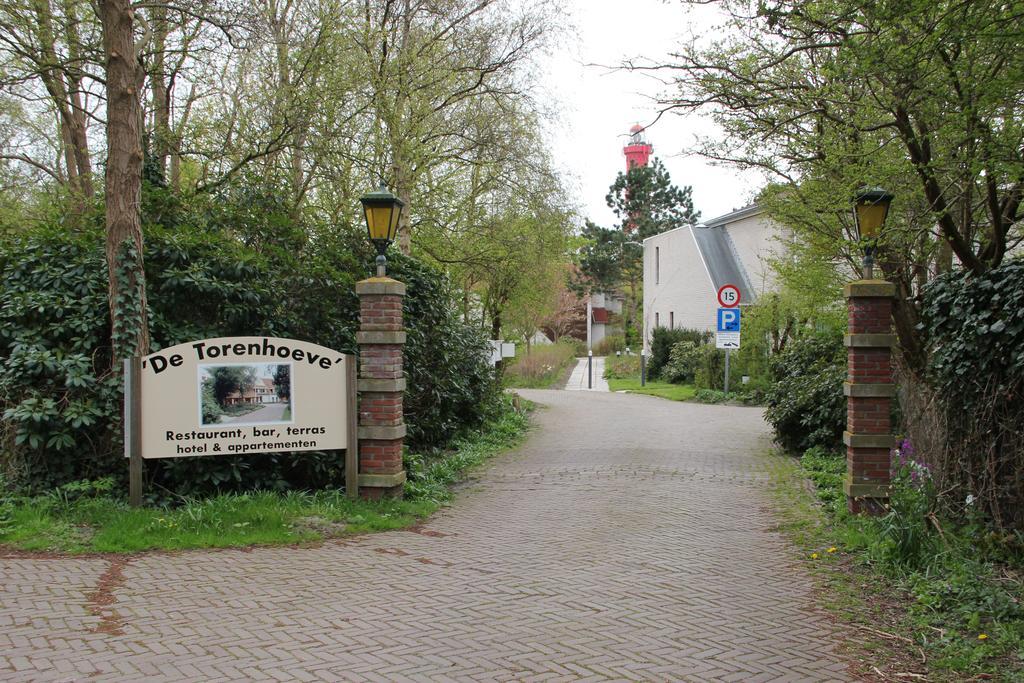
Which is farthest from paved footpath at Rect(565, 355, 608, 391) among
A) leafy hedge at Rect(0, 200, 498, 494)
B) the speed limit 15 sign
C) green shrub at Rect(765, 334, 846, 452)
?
leafy hedge at Rect(0, 200, 498, 494)

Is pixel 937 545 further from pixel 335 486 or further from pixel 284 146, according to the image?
pixel 284 146

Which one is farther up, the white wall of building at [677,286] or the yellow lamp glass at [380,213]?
the white wall of building at [677,286]

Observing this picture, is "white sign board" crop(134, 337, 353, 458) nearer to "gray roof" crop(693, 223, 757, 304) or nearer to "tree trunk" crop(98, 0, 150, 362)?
"tree trunk" crop(98, 0, 150, 362)

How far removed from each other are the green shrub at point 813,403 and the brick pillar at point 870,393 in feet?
15.7

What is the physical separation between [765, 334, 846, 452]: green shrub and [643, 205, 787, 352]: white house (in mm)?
14610

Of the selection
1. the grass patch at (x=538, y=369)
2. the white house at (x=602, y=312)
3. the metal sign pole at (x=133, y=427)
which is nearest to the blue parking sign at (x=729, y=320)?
the grass patch at (x=538, y=369)

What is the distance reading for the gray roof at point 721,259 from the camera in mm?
33969

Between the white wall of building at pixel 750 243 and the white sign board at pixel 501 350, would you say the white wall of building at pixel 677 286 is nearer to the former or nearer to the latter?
the white wall of building at pixel 750 243

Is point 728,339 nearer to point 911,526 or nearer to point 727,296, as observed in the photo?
point 727,296

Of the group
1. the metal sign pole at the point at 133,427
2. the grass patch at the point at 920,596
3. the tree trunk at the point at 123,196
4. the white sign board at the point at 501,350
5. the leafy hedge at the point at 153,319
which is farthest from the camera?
the white sign board at the point at 501,350

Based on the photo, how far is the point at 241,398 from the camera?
8766 mm

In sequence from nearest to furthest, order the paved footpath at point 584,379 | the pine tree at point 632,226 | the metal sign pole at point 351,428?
the metal sign pole at point 351,428, the paved footpath at point 584,379, the pine tree at point 632,226

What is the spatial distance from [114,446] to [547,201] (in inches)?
476

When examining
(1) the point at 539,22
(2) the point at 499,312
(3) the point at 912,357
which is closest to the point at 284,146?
(1) the point at 539,22
